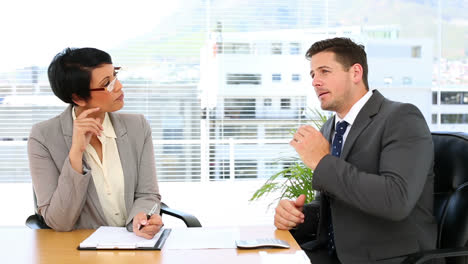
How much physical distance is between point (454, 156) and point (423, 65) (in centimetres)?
399

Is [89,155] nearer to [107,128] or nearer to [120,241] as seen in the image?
[107,128]

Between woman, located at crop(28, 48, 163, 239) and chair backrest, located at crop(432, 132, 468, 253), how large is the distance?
121 cm

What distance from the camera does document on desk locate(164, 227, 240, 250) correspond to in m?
1.63

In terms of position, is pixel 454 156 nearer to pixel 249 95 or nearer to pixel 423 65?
pixel 249 95

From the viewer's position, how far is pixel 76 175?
6.29 ft

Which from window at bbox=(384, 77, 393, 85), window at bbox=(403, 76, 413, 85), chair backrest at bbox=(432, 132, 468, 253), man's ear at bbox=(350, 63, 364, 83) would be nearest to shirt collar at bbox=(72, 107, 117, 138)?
man's ear at bbox=(350, 63, 364, 83)

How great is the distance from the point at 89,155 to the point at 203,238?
29.0 inches

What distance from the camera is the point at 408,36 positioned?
5641mm

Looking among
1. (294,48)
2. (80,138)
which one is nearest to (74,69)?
(80,138)

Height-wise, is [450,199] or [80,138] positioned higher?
[80,138]

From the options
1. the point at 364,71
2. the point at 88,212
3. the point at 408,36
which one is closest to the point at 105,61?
the point at 88,212

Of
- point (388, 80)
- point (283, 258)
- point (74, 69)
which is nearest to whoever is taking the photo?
point (283, 258)

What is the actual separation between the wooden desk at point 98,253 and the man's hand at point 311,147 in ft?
0.93

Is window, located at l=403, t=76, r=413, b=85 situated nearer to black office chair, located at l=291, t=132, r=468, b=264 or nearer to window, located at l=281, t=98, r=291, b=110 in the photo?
window, located at l=281, t=98, r=291, b=110
